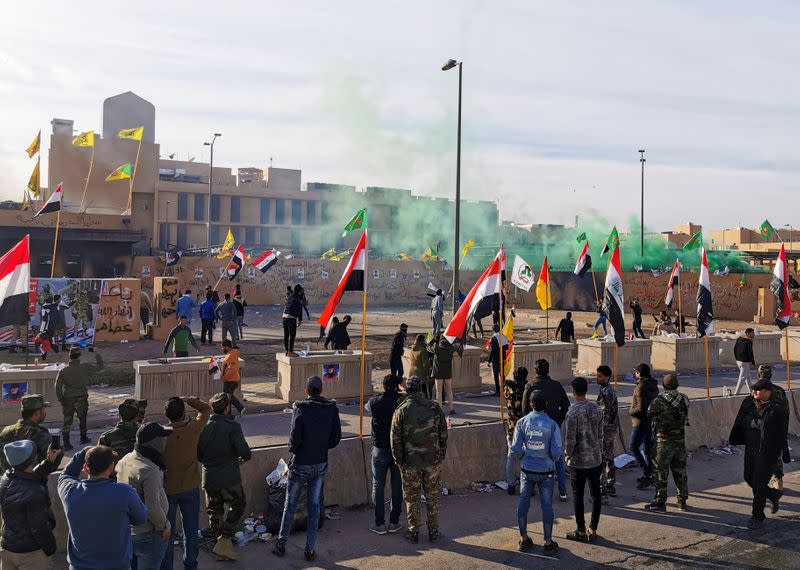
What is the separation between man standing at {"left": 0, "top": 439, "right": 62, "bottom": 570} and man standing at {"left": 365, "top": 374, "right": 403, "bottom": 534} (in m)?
3.37

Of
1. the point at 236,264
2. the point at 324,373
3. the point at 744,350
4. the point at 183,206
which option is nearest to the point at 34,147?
the point at 236,264

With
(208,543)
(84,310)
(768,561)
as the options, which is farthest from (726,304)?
(208,543)

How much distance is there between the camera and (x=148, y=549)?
5.55m

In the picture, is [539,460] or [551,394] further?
[551,394]

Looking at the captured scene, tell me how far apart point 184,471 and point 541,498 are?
3433 mm

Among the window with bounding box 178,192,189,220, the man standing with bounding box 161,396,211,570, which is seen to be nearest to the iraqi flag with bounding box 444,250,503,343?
the man standing with bounding box 161,396,211,570

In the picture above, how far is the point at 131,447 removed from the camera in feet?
21.8

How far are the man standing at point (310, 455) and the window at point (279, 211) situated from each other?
2527 inches

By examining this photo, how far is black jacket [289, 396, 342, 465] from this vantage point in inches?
277

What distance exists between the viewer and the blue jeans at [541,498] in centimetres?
720

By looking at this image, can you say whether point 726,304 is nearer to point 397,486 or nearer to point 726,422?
point 726,422

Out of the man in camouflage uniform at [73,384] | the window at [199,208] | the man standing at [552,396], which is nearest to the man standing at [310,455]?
the man standing at [552,396]

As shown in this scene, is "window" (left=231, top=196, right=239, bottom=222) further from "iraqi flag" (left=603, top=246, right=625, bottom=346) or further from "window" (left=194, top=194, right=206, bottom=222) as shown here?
"iraqi flag" (left=603, top=246, right=625, bottom=346)

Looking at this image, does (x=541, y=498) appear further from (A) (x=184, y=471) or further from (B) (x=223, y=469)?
(A) (x=184, y=471)
